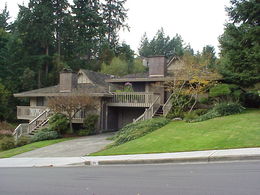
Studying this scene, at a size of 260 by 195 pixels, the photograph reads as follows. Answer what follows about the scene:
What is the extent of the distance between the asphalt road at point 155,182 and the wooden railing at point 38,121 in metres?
14.6

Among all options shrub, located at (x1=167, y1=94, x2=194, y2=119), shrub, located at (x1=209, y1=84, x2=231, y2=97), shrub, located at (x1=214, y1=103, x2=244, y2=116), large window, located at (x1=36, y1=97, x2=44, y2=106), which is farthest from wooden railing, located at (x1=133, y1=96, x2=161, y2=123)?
large window, located at (x1=36, y1=97, x2=44, y2=106)

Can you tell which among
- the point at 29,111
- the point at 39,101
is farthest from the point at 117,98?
the point at 39,101

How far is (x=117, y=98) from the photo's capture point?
2402cm

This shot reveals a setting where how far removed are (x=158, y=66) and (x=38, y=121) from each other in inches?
478

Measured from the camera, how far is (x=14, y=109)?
127 feet

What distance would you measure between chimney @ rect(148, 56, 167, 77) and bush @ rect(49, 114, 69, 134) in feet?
29.8

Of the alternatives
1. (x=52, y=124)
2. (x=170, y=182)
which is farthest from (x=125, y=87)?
(x=170, y=182)

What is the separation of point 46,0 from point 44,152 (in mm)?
37141

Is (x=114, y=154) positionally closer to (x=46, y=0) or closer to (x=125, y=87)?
(x=125, y=87)

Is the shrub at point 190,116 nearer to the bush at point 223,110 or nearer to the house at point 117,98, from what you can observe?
the bush at point 223,110

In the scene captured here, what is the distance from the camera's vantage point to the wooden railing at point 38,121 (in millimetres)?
23203

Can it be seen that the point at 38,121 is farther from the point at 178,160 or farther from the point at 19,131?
the point at 178,160

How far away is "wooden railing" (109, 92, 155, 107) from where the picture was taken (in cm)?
2250

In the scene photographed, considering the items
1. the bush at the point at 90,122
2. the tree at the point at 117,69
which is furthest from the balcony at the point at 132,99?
the tree at the point at 117,69
